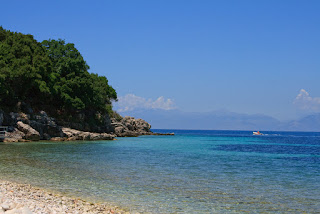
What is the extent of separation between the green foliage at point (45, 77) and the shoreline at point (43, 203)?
4408cm

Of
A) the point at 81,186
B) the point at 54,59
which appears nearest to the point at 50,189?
the point at 81,186

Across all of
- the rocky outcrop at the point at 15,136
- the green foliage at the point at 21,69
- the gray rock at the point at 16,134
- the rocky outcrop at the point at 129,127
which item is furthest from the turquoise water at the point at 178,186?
the rocky outcrop at the point at 129,127

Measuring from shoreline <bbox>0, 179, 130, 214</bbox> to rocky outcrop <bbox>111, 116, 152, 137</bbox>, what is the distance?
268ft

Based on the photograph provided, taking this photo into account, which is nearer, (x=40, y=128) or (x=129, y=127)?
(x=40, y=128)

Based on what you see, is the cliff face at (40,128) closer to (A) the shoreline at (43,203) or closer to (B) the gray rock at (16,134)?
(B) the gray rock at (16,134)

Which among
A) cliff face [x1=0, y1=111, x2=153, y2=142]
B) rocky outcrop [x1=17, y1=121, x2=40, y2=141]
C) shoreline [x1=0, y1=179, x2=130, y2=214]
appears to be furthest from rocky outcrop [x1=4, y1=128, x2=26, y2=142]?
shoreline [x1=0, y1=179, x2=130, y2=214]

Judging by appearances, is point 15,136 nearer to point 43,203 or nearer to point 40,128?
point 40,128

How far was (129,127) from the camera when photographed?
377 feet

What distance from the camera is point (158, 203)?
1566cm

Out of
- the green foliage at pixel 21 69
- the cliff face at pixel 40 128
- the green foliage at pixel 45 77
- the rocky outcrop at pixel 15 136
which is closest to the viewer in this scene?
the rocky outcrop at pixel 15 136

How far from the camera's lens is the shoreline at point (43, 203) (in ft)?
40.9

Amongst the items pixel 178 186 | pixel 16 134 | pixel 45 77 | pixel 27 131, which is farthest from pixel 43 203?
pixel 45 77

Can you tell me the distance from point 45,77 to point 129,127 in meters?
50.5

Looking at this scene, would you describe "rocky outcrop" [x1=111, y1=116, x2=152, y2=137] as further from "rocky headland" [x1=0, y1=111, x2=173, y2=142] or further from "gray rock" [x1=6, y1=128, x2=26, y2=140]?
"gray rock" [x1=6, y1=128, x2=26, y2=140]
